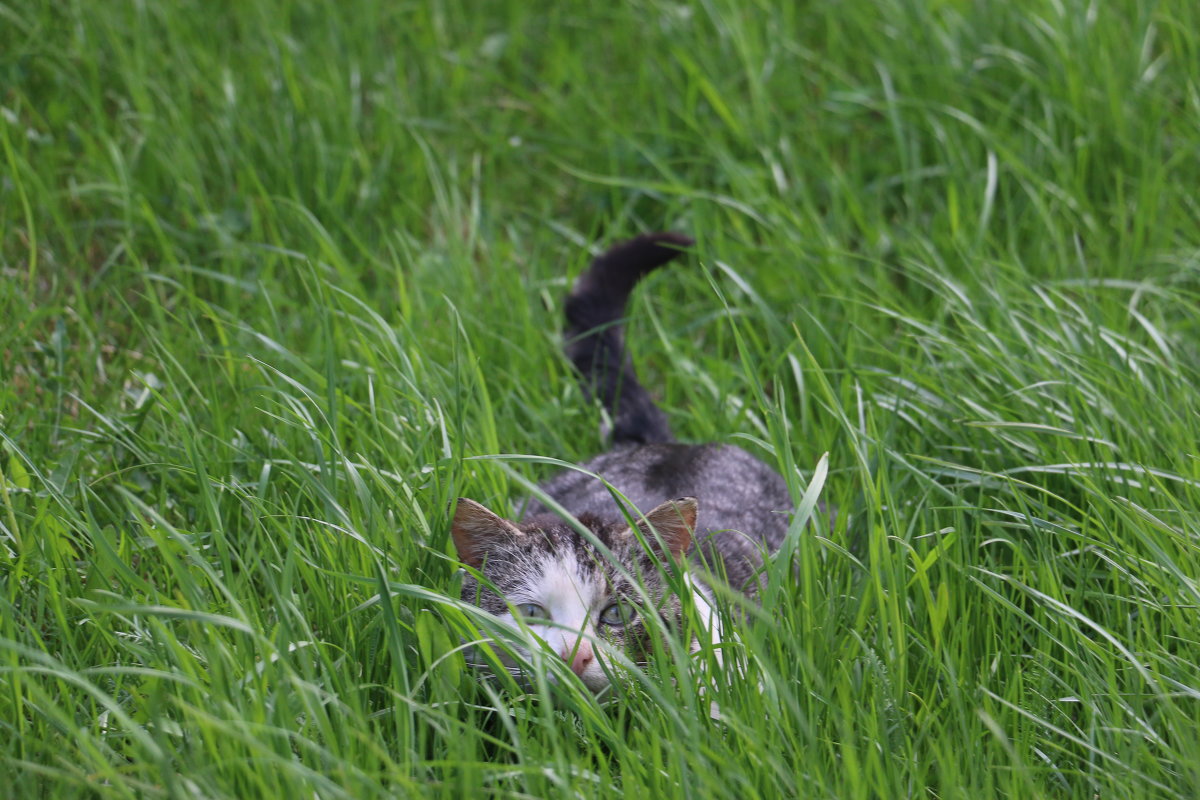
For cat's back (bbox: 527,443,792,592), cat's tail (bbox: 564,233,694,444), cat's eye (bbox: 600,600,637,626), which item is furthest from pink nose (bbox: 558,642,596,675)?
cat's tail (bbox: 564,233,694,444)

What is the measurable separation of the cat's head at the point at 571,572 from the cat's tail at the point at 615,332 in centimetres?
86

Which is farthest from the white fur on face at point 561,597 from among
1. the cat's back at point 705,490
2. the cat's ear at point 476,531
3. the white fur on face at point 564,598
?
the cat's back at point 705,490

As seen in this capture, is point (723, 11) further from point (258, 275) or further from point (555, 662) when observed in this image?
point (555, 662)

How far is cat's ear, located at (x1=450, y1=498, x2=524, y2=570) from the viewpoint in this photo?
7.11ft

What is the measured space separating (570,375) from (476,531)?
1.09 m

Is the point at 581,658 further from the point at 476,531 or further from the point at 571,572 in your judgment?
the point at 476,531

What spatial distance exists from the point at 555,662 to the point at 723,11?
3148 mm

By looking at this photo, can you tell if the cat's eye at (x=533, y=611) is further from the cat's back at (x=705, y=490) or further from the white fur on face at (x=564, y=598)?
the cat's back at (x=705, y=490)

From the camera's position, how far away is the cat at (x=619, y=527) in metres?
2.12

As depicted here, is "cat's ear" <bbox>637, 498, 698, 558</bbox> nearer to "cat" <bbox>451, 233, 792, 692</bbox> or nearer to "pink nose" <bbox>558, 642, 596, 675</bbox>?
"cat" <bbox>451, 233, 792, 692</bbox>

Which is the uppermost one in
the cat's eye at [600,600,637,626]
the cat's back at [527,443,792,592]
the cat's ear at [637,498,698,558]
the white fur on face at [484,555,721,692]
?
the cat's ear at [637,498,698,558]

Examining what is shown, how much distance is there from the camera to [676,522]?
218 cm

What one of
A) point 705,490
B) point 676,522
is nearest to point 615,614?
point 676,522

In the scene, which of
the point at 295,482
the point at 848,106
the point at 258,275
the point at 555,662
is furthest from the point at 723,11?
the point at 555,662
